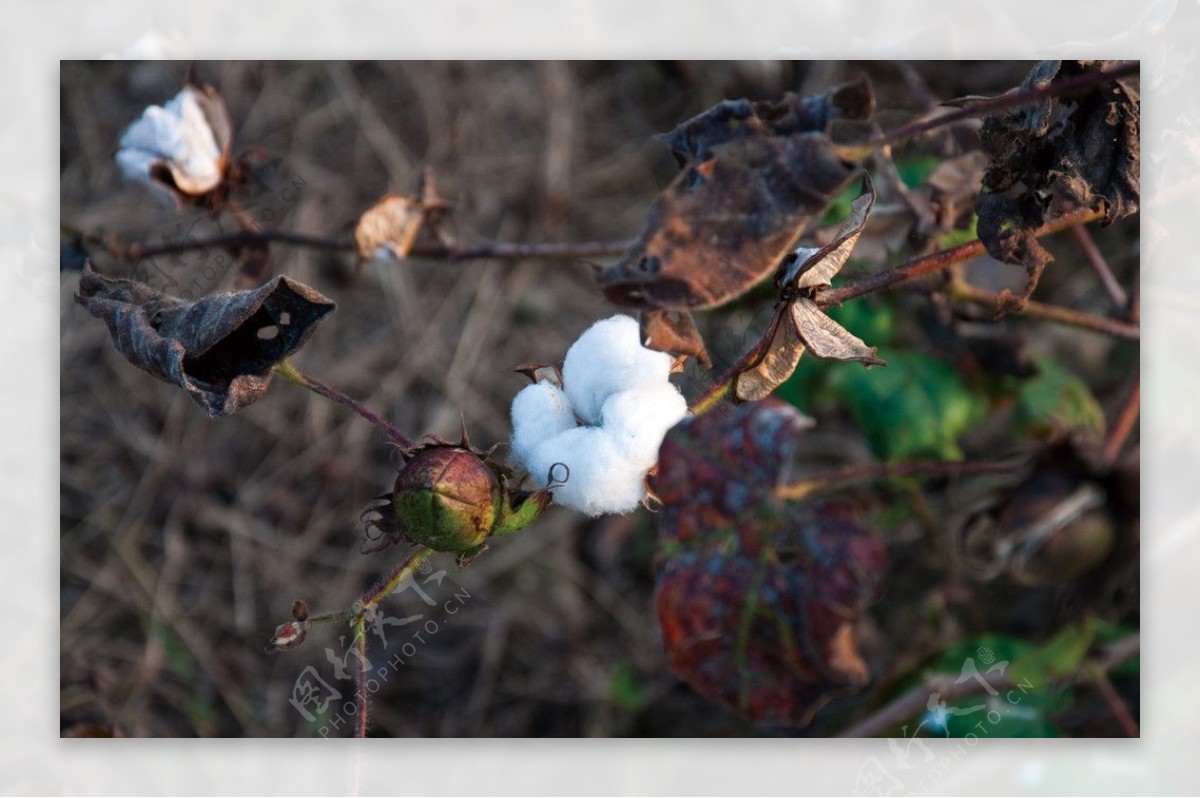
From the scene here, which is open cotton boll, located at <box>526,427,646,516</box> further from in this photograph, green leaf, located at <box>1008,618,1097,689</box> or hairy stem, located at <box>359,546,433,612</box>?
green leaf, located at <box>1008,618,1097,689</box>

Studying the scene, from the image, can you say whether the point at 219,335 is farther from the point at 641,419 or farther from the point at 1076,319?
the point at 1076,319

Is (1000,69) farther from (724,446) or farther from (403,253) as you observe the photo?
(403,253)

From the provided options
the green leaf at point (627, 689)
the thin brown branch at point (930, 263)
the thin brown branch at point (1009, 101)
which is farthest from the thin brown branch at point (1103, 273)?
the green leaf at point (627, 689)

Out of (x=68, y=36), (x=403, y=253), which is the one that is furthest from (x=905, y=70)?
(x=68, y=36)

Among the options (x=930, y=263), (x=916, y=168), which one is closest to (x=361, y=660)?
(x=930, y=263)

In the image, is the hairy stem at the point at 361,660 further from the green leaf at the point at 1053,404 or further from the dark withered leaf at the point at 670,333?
the green leaf at the point at 1053,404

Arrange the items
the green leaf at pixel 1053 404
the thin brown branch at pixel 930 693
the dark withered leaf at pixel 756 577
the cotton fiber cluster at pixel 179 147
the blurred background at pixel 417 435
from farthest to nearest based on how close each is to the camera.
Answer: the blurred background at pixel 417 435 < the green leaf at pixel 1053 404 < the thin brown branch at pixel 930 693 < the cotton fiber cluster at pixel 179 147 < the dark withered leaf at pixel 756 577
